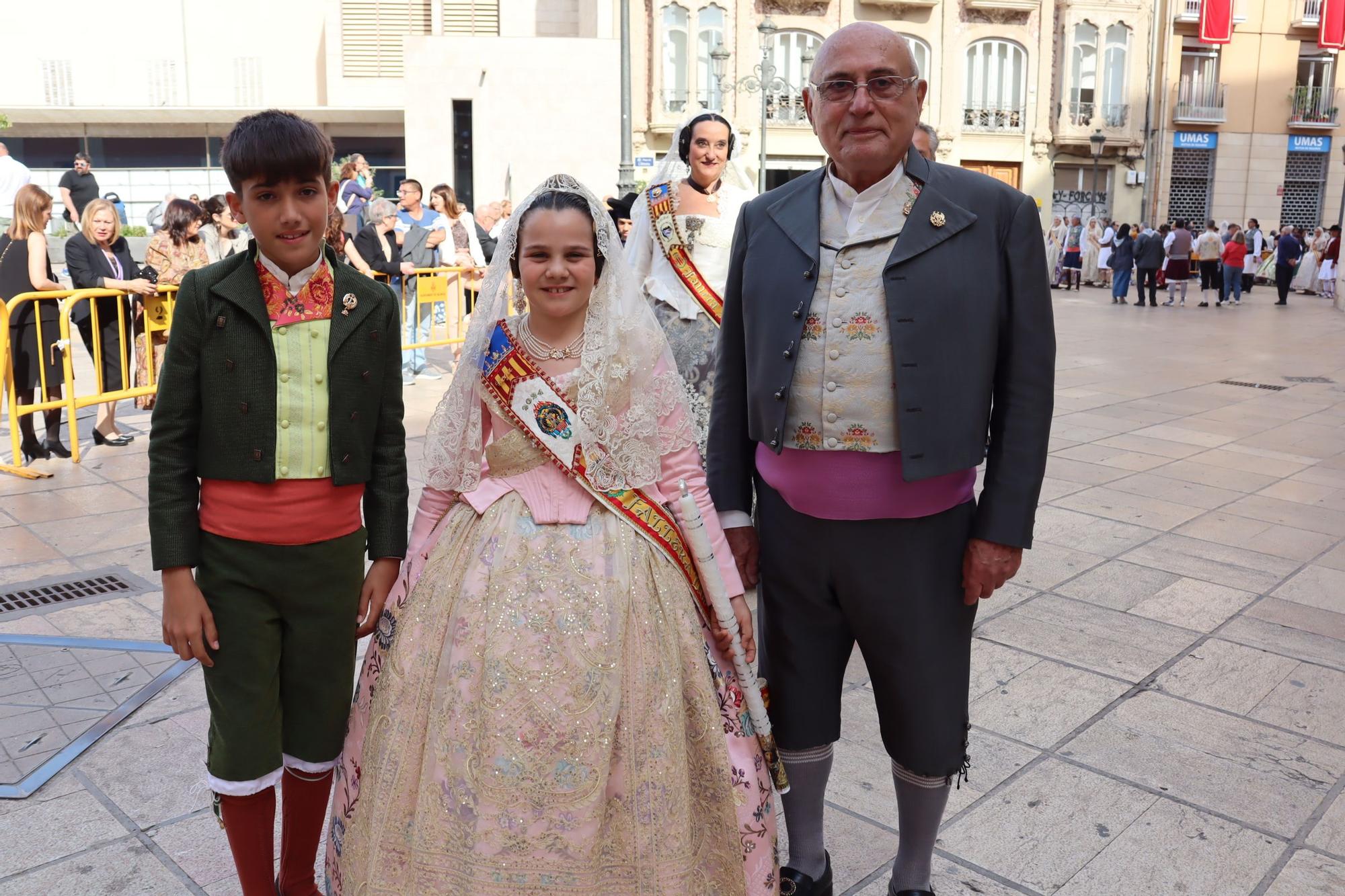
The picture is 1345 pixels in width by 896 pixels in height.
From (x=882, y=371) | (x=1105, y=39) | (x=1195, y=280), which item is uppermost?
(x=1105, y=39)

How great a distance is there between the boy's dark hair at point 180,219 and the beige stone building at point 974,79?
2223 centimetres

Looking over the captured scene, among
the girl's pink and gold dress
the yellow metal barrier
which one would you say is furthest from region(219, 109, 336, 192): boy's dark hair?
the yellow metal barrier

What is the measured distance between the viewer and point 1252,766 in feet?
10.9

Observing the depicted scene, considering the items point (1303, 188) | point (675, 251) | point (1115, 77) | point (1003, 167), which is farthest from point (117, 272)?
point (1303, 188)

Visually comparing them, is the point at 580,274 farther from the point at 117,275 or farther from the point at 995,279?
the point at 117,275

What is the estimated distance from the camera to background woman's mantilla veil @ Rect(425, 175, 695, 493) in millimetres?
2373

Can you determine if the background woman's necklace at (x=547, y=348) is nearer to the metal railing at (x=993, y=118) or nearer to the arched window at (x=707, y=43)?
the arched window at (x=707, y=43)

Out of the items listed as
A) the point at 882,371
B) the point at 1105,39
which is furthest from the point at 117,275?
the point at 1105,39

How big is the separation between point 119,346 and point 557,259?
656 cm

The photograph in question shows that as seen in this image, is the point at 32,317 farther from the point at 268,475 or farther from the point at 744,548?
the point at 744,548

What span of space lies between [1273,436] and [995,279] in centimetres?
746

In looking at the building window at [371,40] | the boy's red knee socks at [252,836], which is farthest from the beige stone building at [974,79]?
the boy's red knee socks at [252,836]

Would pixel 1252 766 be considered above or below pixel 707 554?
below

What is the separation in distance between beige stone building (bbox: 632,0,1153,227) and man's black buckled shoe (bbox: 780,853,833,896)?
28433 mm
